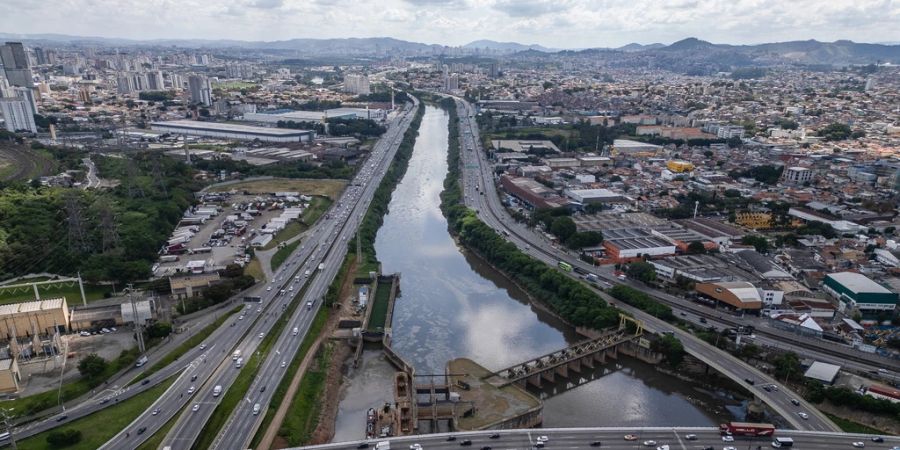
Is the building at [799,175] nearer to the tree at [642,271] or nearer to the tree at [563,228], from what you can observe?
the tree at [563,228]

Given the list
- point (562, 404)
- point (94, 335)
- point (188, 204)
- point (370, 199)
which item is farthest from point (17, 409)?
point (370, 199)

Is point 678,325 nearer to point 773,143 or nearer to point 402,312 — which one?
point 402,312

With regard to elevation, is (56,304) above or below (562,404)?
above

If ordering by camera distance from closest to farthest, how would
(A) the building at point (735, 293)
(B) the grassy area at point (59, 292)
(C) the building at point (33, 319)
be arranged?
(C) the building at point (33, 319), (A) the building at point (735, 293), (B) the grassy area at point (59, 292)

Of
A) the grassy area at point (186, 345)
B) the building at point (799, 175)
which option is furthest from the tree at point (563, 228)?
the building at point (799, 175)

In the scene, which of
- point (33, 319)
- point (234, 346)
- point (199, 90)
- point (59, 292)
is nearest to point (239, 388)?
point (234, 346)
